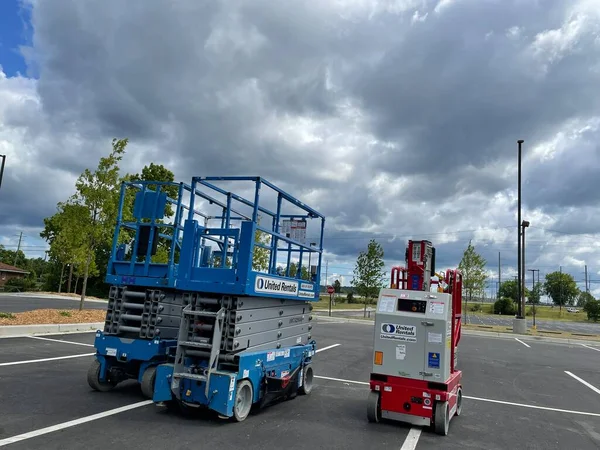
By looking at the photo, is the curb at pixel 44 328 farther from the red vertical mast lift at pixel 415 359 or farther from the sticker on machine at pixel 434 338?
the sticker on machine at pixel 434 338

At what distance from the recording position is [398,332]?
6.48 meters

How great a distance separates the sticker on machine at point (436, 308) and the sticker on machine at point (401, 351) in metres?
0.65

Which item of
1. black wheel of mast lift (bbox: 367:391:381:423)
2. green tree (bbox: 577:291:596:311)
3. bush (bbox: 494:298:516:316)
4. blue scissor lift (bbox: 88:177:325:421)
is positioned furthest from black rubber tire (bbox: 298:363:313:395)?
green tree (bbox: 577:291:596:311)

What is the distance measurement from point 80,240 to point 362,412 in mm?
13962

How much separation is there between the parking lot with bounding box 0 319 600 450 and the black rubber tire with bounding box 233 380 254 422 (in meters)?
0.13

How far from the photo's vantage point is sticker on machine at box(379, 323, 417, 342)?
6397mm

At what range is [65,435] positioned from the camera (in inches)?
201

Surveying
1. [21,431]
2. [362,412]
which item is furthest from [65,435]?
[362,412]

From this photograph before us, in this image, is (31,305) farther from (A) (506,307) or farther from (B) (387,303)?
(A) (506,307)

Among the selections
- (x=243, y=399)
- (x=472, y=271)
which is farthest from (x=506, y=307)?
(x=243, y=399)

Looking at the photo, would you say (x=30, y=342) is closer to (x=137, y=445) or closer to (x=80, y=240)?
(x=80, y=240)

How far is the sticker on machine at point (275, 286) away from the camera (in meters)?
6.38

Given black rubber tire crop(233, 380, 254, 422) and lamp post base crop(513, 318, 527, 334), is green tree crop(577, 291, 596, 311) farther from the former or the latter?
black rubber tire crop(233, 380, 254, 422)

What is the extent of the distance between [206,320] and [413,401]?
3.13m
